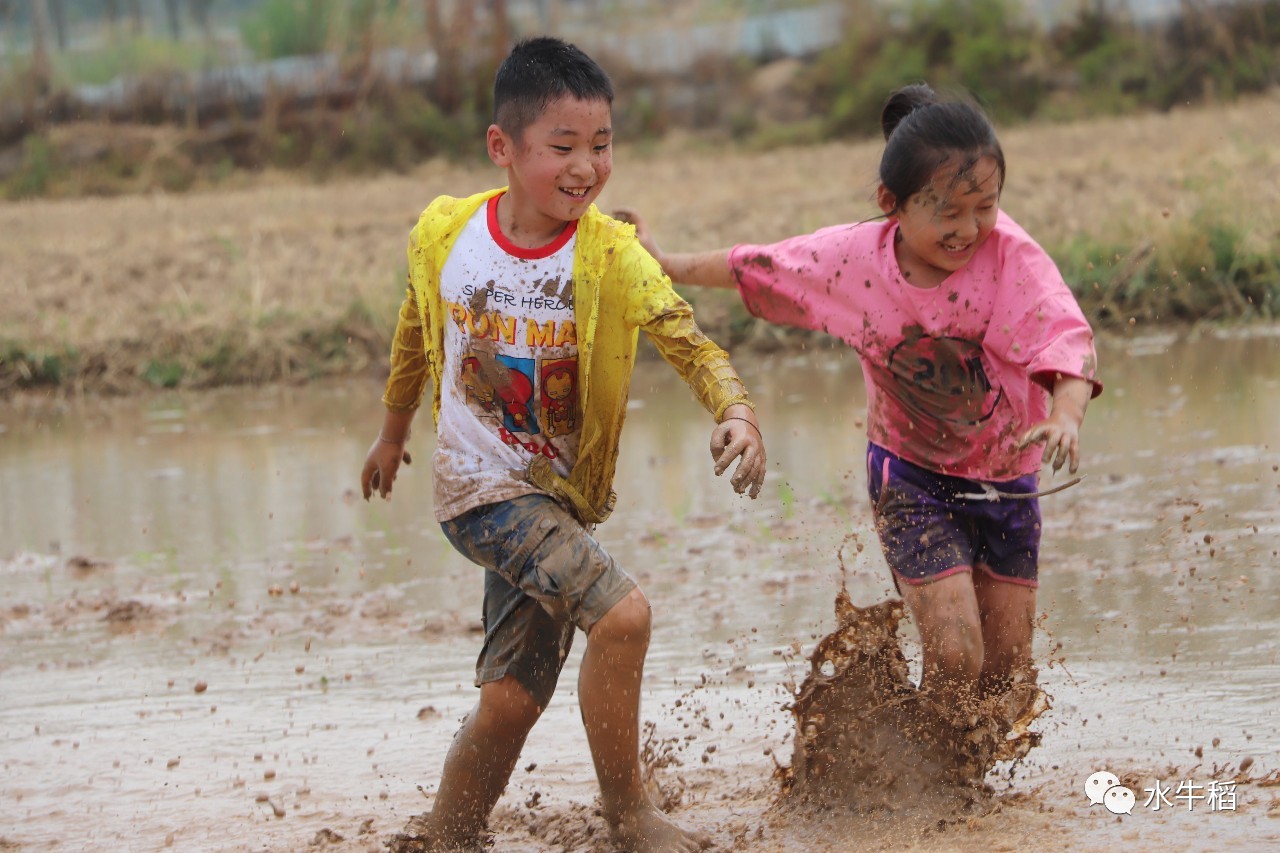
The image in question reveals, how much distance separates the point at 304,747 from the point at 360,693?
→ 33 cm

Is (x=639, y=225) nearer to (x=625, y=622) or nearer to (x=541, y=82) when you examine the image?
(x=541, y=82)

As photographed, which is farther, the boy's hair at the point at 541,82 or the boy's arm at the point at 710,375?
the boy's hair at the point at 541,82

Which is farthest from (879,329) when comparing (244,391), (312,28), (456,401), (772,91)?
(312,28)

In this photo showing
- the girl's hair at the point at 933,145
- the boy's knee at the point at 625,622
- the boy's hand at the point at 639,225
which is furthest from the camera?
the boy's hand at the point at 639,225

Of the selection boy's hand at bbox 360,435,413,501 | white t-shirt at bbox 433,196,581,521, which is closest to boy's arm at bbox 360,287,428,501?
boy's hand at bbox 360,435,413,501

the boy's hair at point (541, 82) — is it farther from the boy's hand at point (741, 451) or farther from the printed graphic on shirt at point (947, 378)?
the printed graphic on shirt at point (947, 378)

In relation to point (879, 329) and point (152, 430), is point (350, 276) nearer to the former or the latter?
point (152, 430)

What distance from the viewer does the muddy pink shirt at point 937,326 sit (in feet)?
10.3

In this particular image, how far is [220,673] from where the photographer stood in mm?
4406

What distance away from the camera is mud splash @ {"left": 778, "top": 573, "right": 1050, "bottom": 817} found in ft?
10.5

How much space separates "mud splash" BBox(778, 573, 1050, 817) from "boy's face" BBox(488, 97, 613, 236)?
3.33 feet

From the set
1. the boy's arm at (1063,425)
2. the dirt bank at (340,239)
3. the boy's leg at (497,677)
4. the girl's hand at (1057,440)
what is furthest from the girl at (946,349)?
the dirt bank at (340,239)

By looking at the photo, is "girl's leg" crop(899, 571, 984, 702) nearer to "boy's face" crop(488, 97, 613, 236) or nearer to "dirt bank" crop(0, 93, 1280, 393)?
"boy's face" crop(488, 97, 613, 236)

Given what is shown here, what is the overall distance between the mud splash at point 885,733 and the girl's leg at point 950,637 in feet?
0.19
